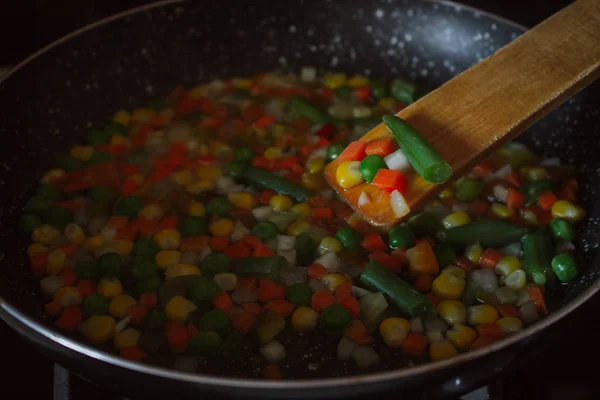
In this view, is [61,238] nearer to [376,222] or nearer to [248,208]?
[248,208]

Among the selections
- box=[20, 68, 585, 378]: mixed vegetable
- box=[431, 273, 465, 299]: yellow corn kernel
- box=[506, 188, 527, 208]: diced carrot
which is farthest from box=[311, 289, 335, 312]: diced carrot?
box=[506, 188, 527, 208]: diced carrot

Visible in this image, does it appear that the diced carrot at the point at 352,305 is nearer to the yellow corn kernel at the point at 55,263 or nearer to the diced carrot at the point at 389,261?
the diced carrot at the point at 389,261

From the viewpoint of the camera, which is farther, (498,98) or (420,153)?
(498,98)

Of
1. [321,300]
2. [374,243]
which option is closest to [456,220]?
[374,243]

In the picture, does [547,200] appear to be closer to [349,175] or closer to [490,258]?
[490,258]

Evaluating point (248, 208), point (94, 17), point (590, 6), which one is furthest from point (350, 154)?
point (94, 17)

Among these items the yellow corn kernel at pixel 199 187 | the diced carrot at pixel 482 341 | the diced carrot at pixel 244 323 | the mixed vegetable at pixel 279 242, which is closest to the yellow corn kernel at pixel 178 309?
the mixed vegetable at pixel 279 242
